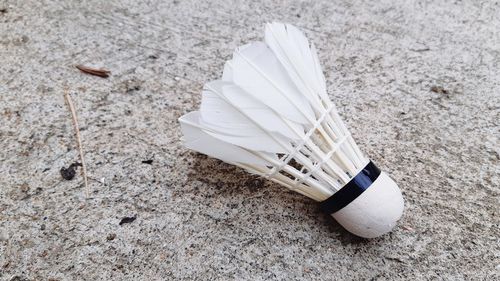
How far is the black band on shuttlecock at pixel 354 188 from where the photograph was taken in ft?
3.16

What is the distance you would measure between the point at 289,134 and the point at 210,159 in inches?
11.3

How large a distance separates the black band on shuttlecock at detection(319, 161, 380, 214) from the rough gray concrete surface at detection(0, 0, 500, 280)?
0.34 ft

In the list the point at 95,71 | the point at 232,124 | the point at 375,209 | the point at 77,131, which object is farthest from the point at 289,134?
the point at 95,71

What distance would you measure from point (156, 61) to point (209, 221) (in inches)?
22.0

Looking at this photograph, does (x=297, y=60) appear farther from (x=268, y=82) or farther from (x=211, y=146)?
(x=211, y=146)

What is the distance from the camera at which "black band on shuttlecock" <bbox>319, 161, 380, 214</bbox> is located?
37.9 inches

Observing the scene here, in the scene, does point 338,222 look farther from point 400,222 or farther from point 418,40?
point 418,40

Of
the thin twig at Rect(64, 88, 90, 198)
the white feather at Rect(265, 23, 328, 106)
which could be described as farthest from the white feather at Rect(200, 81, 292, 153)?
the thin twig at Rect(64, 88, 90, 198)

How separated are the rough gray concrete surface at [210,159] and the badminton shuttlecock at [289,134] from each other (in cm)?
11

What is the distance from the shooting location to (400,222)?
1089mm

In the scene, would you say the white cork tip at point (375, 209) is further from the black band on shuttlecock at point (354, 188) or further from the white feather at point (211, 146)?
the white feather at point (211, 146)

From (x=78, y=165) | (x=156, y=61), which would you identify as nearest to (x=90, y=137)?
(x=78, y=165)

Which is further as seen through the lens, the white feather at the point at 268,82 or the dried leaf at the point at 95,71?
the dried leaf at the point at 95,71

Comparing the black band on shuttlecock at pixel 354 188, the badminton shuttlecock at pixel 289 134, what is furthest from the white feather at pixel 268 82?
the black band on shuttlecock at pixel 354 188
